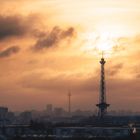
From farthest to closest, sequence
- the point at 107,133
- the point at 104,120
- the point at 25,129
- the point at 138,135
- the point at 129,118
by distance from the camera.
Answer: the point at 129,118, the point at 104,120, the point at 25,129, the point at 107,133, the point at 138,135

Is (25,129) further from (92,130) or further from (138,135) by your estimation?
(138,135)

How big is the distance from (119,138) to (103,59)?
69.6 metres

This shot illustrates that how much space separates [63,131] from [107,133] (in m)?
10.4

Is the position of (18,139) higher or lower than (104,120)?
lower

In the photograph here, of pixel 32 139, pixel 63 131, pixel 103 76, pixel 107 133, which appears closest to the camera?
pixel 32 139

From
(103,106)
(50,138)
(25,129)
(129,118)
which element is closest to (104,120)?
(103,106)

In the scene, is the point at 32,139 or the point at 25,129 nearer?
the point at 32,139

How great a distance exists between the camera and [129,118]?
622 feet

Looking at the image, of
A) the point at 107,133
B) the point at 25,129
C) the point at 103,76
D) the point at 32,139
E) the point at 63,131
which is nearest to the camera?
the point at 32,139

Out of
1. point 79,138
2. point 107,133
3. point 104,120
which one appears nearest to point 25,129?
point 107,133

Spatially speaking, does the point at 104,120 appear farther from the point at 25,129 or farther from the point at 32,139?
the point at 32,139

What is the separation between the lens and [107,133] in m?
105

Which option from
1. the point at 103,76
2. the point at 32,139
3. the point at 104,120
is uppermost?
the point at 103,76

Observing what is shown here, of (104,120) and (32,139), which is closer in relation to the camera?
(32,139)
